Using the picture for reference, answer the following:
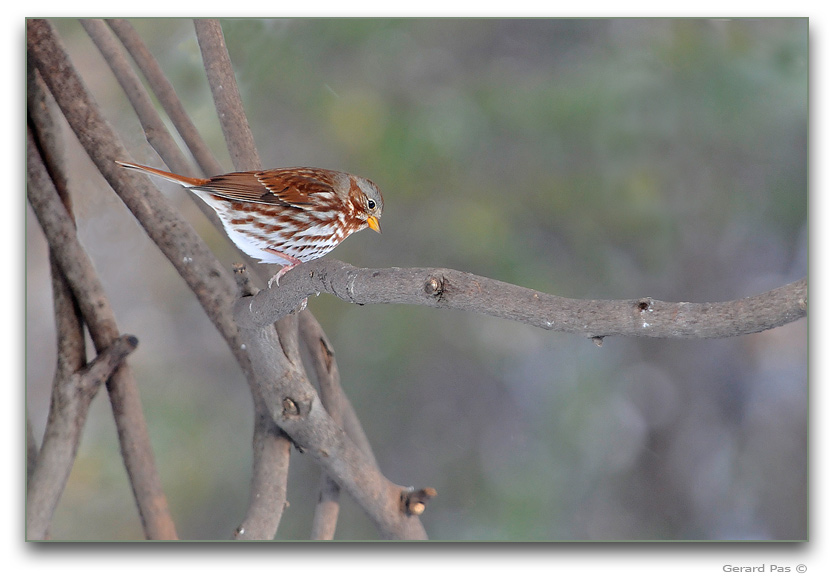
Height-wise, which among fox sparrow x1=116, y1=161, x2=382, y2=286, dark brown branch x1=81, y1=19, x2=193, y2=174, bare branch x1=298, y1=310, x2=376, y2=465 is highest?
dark brown branch x1=81, y1=19, x2=193, y2=174

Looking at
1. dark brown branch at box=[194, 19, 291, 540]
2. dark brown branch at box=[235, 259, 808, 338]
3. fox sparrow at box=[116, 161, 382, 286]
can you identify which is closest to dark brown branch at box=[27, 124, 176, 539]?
dark brown branch at box=[194, 19, 291, 540]

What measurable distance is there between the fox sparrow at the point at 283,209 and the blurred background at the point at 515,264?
0.17 meters

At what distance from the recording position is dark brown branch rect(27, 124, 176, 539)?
2.10 metres

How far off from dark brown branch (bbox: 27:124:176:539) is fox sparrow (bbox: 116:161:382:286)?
0.45 meters

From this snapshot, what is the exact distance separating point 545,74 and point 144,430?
5.59ft

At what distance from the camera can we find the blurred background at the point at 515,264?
1997 mm

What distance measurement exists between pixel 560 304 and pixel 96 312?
154cm

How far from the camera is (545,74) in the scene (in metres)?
2.15

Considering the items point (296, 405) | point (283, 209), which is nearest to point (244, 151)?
point (283, 209)

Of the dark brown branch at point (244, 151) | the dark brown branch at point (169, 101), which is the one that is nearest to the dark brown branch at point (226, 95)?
the dark brown branch at point (244, 151)

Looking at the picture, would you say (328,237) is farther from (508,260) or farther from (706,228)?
(706,228)

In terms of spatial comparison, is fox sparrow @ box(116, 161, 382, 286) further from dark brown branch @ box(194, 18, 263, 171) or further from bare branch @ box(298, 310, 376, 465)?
bare branch @ box(298, 310, 376, 465)

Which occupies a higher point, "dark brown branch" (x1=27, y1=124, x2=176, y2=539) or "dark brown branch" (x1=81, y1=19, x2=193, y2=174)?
"dark brown branch" (x1=81, y1=19, x2=193, y2=174)
